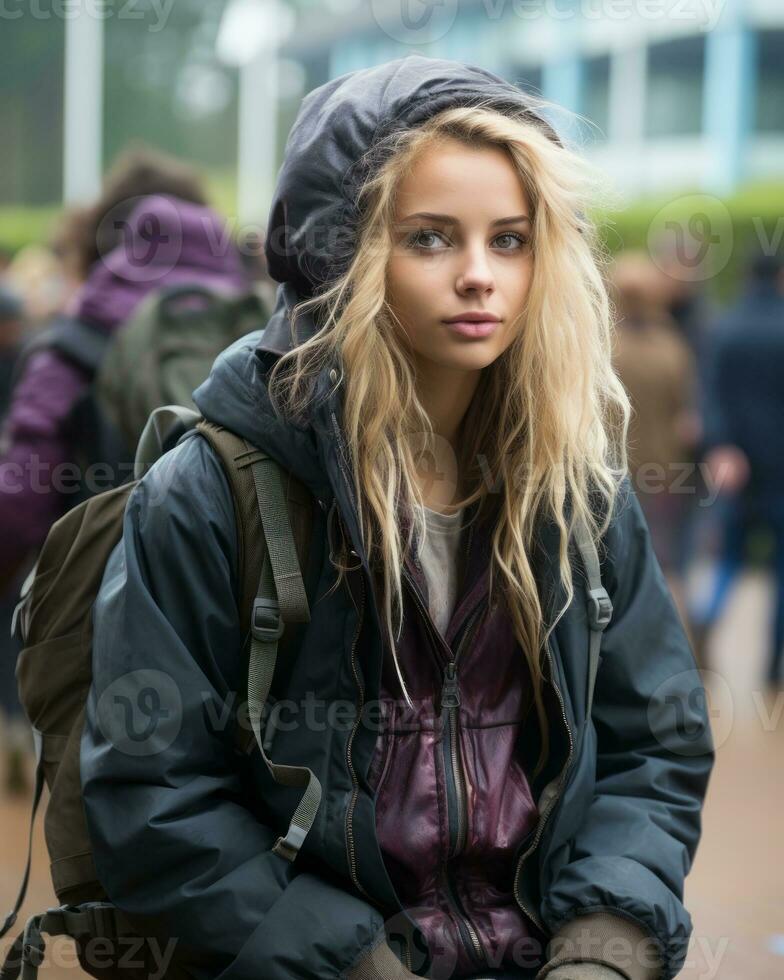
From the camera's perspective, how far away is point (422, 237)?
232 centimetres

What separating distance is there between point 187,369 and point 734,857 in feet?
9.39

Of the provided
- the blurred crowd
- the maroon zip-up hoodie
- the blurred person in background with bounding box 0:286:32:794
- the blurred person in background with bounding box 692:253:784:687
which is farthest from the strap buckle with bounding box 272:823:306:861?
the blurred person in background with bounding box 692:253:784:687

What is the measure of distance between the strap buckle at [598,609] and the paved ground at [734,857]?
6.00 ft

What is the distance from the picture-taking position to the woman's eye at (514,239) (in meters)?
2.36

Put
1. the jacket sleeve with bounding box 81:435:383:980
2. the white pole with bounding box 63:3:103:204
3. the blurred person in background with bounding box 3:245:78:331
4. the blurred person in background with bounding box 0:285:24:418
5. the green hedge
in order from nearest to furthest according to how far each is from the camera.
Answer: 1. the jacket sleeve with bounding box 81:435:383:980
2. the blurred person in background with bounding box 0:285:24:418
3. the blurred person in background with bounding box 3:245:78:331
4. the green hedge
5. the white pole with bounding box 63:3:103:204

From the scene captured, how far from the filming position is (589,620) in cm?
237

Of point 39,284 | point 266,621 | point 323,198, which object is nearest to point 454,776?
point 266,621

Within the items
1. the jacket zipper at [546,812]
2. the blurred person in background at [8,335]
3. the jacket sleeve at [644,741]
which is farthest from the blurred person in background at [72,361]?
the blurred person in background at [8,335]

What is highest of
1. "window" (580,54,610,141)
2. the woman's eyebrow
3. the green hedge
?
"window" (580,54,610,141)

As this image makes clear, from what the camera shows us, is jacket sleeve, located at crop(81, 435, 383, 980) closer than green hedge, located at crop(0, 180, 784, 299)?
Yes

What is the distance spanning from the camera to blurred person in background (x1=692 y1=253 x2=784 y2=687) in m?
7.98

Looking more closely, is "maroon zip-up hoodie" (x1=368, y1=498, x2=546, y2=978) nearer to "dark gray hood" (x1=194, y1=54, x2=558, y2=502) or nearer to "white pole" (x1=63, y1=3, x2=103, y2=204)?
"dark gray hood" (x1=194, y1=54, x2=558, y2=502)

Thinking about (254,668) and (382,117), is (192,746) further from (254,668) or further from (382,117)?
(382,117)

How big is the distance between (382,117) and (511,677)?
90 cm
